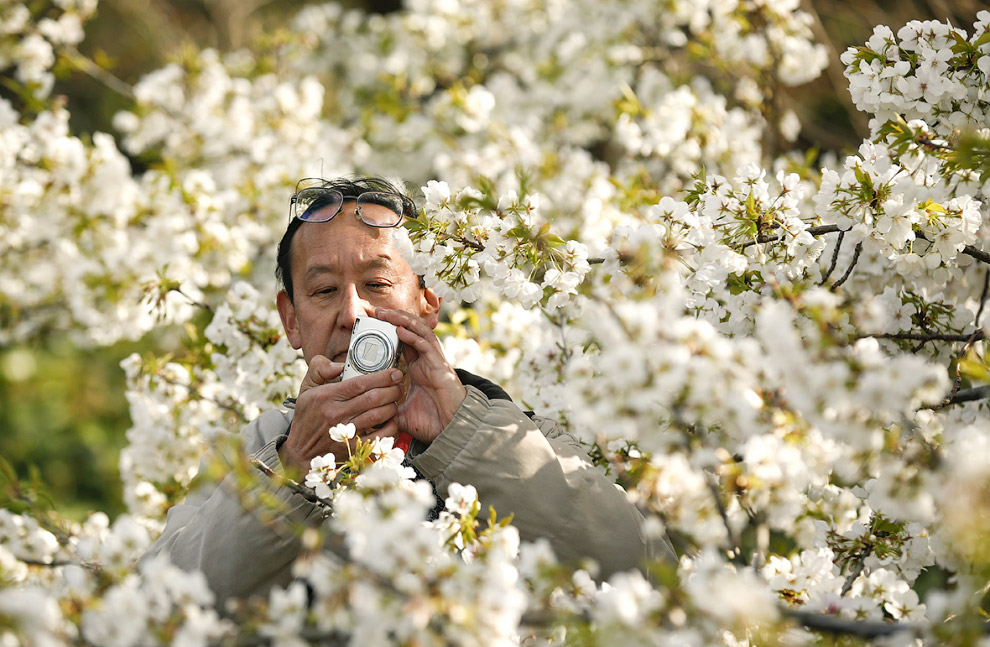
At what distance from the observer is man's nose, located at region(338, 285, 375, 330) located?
2008 mm

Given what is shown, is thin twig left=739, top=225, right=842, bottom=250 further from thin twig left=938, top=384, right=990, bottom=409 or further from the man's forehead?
the man's forehead

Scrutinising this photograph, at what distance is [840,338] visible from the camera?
1.25m

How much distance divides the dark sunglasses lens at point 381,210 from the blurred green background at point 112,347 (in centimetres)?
221

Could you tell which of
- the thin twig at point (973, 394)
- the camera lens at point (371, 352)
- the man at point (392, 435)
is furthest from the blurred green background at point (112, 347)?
the thin twig at point (973, 394)

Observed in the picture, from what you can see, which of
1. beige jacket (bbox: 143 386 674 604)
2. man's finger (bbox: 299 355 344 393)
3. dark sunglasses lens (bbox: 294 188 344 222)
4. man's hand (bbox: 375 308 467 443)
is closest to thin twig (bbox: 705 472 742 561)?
beige jacket (bbox: 143 386 674 604)

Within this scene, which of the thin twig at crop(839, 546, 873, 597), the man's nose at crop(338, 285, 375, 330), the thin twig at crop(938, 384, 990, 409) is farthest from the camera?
the man's nose at crop(338, 285, 375, 330)

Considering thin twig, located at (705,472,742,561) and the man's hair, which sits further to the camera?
the man's hair

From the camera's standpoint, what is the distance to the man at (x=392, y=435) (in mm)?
1657

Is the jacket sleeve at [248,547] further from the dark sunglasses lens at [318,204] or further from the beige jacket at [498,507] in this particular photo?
the dark sunglasses lens at [318,204]

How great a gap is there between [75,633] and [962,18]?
183 inches

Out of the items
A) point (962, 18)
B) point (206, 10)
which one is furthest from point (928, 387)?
point (206, 10)

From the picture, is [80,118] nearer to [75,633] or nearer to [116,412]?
[116,412]

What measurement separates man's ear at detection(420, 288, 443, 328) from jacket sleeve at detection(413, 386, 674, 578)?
55cm

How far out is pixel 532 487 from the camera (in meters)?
1.65
